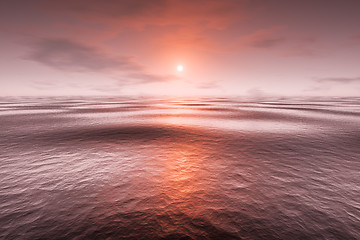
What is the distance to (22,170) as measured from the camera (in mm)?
9344

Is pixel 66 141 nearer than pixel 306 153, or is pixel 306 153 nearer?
pixel 306 153

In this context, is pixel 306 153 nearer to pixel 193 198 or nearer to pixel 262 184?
pixel 262 184

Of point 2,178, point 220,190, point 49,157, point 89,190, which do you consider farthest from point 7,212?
point 220,190

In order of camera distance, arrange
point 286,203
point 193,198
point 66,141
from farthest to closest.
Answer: point 66,141 → point 193,198 → point 286,203

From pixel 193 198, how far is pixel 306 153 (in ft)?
33.0

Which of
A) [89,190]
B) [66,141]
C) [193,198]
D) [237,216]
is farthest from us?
[66,141]

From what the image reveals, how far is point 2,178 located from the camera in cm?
847

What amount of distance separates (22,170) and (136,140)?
804cm

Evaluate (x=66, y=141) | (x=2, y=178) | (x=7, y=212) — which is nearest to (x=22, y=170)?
(x=2, y=178)

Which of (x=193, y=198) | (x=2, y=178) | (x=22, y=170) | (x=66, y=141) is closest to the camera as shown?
(x=193, y=198)

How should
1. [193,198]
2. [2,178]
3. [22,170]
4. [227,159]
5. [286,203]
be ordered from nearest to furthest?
[286,203] < [193,198] < [2,178] < [22,170] < [227,159]

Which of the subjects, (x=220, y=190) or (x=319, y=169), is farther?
(x=319, y=169)

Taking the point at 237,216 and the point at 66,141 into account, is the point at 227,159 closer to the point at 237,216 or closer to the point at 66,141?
the point at 237,216

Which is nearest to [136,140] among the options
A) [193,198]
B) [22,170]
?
[22,170]
